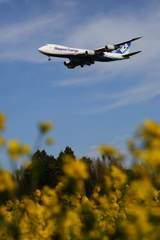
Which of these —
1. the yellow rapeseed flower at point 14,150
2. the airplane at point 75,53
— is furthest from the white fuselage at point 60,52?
the yellow rapeseed flower at point 14,150

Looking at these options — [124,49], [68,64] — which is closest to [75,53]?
[68,64]

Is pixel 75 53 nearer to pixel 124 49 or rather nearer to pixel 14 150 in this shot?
pixel 124 49

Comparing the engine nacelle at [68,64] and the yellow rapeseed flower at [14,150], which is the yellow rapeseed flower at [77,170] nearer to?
the yellow rapeseed flower at [14,150]

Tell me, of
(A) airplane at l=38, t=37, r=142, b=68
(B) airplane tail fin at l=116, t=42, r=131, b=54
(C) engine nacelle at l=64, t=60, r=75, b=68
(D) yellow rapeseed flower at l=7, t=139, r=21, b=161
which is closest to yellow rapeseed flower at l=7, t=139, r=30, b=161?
(D) yellow rapeseed flower at l=7, t=139, r=21, b=161

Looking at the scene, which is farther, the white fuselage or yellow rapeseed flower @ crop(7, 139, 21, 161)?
the white fuselage

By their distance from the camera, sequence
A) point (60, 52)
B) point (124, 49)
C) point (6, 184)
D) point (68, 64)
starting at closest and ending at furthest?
point (6, 184) < point (60, 52) < point (68, 64) < point (124, 49)

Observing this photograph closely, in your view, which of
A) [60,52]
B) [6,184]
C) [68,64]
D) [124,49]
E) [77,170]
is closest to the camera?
[77,170]

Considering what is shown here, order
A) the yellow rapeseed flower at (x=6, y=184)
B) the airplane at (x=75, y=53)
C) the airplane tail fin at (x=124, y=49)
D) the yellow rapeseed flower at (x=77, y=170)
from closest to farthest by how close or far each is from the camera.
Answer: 1. the yellow rapeseed flower at (x=77, y=170)
2. the yellow rapeseed flower at (x=6, y=184)
3. the airplane at (x=75, y=53)
4. the airplane tail fin at (x=124, y=49)

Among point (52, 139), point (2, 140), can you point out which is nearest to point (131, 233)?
point (52, 139)

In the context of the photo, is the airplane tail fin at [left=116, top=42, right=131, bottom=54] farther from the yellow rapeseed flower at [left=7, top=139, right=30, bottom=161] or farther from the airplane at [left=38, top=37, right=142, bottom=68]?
the yellow rapeseed flower at [left=7, top=139, right=30, bottom=161]

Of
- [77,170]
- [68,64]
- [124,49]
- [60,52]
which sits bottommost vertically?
[77,170]

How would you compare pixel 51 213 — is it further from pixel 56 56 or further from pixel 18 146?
pixel 56 56

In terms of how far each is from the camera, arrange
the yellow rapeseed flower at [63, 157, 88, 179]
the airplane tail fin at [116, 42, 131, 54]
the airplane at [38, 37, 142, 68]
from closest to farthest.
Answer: the yellow rapeseed flower at [63, 157, 88, 179], the airplane at [38, 37, 142, 68], the airplane tail fin at [116, 42, 131, 54]

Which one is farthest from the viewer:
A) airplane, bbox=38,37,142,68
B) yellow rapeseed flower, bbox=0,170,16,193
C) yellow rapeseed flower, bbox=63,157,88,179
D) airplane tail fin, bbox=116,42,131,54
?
airplane tail fin, bbox=116,42,131,54
